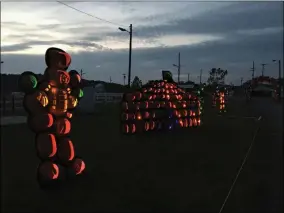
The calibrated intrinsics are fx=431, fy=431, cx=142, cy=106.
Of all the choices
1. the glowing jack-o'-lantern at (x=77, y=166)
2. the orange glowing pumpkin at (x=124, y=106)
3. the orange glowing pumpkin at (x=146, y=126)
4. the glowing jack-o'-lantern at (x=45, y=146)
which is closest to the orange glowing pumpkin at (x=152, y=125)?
the orange glowing pumpkin at (x=146, y=126)

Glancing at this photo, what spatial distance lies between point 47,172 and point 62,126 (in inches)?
38.3

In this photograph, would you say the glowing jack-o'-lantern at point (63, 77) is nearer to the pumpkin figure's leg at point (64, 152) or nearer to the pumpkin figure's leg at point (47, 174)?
the pumpkin figure's leg at point (64, 152)

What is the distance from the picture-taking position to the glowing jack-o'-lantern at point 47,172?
730 cm

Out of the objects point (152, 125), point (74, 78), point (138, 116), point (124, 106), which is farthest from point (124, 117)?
point (74, 78)

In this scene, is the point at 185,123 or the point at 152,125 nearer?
the point at 152,125

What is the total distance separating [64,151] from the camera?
7.91m

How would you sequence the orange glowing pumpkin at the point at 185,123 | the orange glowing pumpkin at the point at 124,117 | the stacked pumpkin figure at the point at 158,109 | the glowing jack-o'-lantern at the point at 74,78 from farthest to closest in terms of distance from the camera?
the orange glowing pumpkin at the point at 185,123 → the stacked pumpkin figure at the point at 158,109 → the orange glowing pumpkin at the point at 124,117 → the glowing jack-o'-lantern at the point at 74,78

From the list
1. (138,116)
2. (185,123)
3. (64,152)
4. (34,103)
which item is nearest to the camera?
(34,103)

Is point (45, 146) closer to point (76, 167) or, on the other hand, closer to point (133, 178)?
point (76, 167)

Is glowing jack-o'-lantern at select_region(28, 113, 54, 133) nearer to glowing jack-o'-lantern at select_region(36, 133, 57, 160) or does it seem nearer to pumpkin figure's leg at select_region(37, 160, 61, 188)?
glowing jack-o'-lantern at select_region(36, 133, 57, 160)

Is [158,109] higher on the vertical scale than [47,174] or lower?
higher

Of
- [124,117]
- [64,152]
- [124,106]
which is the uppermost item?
[124,106]

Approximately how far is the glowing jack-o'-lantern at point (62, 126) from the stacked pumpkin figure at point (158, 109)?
8.36 meters

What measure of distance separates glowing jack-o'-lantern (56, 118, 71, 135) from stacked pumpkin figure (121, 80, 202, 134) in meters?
8.36
